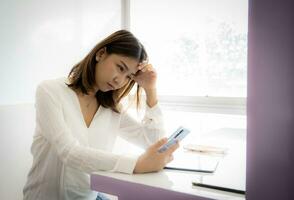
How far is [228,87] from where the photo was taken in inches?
56.9

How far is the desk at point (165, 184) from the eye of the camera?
1.66 ft

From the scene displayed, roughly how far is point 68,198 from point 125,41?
55 cm

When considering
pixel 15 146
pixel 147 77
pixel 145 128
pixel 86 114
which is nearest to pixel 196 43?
pixel 147 77

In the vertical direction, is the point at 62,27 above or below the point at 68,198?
above

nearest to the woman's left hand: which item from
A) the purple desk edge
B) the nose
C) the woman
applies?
the woman

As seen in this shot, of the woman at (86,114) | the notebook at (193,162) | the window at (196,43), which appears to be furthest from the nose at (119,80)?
the window at (196,43)

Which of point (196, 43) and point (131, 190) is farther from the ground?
point (196, 43)

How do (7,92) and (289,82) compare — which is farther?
(7,92)

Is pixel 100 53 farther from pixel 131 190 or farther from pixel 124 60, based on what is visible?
pixel 131 190

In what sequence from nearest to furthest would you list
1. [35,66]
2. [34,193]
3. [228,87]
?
[34,193] < [35,66] < [228,87]

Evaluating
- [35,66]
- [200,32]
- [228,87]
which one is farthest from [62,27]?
[228,87]

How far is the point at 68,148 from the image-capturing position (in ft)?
2.32

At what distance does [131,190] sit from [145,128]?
1.58 ft

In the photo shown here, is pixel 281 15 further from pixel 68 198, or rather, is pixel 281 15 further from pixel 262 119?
pixel 68 198
